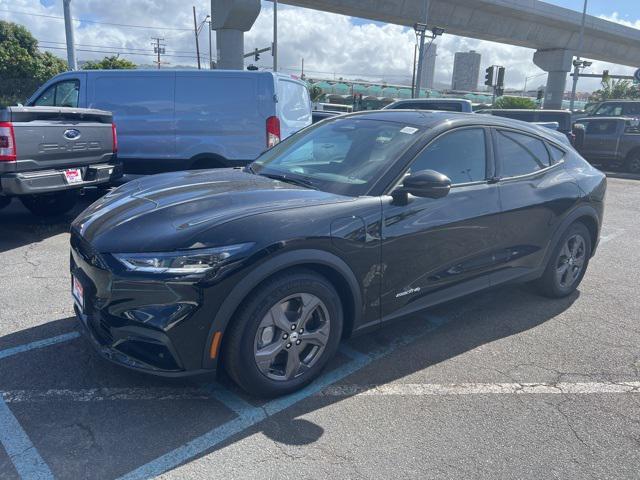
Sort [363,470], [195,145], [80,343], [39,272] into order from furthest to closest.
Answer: [195,145], [39,272], [80,343], [363,470]

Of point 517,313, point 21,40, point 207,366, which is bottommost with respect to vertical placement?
point 517,313

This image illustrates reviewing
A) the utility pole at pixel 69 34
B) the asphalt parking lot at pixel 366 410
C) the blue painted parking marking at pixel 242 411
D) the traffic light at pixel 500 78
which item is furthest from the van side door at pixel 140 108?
the traffic light at pixel 500 78

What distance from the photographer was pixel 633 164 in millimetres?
15898

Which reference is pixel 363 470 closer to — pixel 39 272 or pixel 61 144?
pixel 39 272

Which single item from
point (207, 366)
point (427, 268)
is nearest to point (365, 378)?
point (427, 268)

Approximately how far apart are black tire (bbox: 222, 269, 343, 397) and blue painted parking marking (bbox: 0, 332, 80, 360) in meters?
1.53

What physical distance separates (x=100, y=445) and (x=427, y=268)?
7.31 ft

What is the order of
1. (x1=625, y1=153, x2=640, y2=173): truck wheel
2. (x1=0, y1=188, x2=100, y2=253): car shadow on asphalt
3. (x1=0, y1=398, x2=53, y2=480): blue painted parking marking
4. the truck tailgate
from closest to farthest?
1. (x1=0, y1=398, x2=53, y2=480): blue painted parking marking
2. the truck tailgate
3. (x1=0, y1=188, x2=100, y2=253): car shadow on asphalt
4. (x1=625, y1=153, x2=640, y2=173): truck wheel

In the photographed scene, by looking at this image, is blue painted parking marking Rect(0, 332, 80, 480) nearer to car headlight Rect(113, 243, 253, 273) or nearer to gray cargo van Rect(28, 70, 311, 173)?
car headlight Rect(113, 243, 253, 273)

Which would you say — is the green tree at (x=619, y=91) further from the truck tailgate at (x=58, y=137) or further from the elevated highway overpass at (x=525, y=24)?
the truck tailgate at (x=58, y=137)

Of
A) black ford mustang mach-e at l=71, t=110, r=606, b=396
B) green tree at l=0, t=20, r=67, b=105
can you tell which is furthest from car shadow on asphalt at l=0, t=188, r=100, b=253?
green tree at l=0, t=20, r=67, b=105

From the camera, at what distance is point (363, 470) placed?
8.24 feet

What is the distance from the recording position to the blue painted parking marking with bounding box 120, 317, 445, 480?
2484mm

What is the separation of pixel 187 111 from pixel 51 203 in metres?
2.31
